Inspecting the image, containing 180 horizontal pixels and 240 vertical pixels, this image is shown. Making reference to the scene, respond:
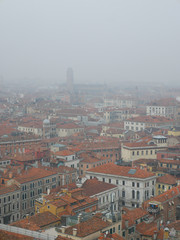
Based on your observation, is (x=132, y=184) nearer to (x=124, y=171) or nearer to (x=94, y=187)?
(x=124, y=171)

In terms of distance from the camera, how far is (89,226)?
20.8m

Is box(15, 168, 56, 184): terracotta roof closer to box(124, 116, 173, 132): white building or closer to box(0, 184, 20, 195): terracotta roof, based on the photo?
box(0, 184, 20, 195): terracotta roof

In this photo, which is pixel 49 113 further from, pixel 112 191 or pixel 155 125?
pixel 112 191

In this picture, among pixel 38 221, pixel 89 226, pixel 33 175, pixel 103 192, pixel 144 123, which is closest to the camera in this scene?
pixel 89 226

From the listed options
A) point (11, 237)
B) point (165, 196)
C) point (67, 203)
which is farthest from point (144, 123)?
point (11, 237)

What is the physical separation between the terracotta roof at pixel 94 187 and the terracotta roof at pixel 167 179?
4.00 m

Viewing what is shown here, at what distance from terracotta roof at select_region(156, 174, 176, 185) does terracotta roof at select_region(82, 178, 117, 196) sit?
13.1 feet

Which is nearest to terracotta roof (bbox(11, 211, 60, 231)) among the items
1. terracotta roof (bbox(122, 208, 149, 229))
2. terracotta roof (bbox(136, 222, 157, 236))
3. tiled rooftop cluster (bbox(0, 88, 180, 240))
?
tiled rooftop cluster (bbox(0, 88, 180, 240))

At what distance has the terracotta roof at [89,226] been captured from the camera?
20.2m

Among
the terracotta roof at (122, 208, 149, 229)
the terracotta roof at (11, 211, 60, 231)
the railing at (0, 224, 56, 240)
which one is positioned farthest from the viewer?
the terracotta roof at (122, 208, 149, 229)

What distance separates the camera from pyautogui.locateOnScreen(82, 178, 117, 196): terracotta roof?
3028 centimetres

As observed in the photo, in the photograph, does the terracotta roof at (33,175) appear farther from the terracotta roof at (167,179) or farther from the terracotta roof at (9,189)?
the terracotta roof at (167,179)

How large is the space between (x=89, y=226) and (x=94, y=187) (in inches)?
418

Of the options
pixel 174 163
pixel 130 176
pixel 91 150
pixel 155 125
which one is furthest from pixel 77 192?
pixel 155 125
